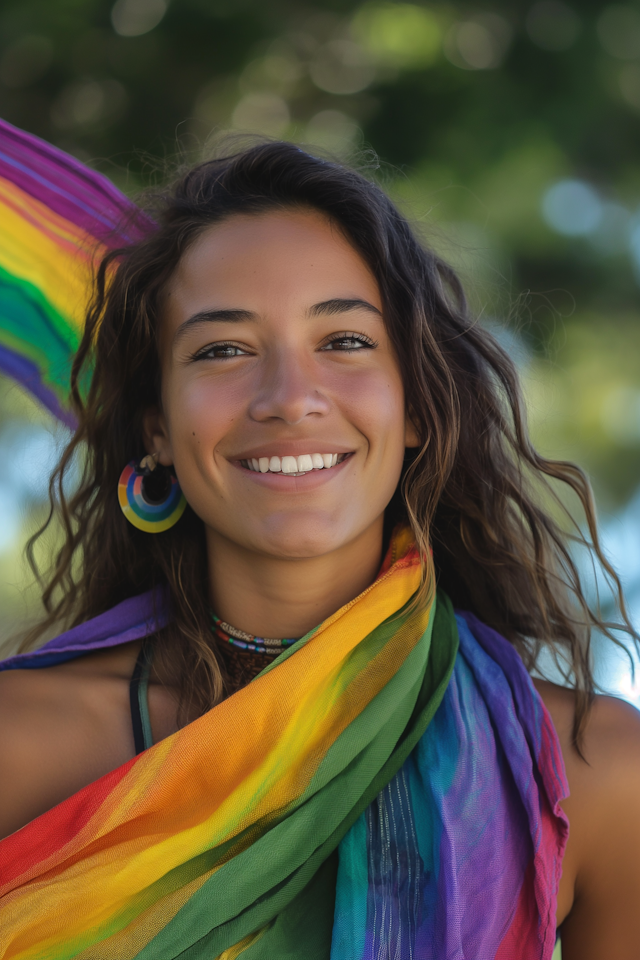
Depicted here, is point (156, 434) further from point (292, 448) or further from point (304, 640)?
point (304, 640)

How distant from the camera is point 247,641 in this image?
2.04 m

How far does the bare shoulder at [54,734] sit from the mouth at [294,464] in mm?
600

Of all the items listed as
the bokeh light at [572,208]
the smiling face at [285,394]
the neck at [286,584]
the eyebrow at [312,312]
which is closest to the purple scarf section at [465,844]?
the neck at [286,584]

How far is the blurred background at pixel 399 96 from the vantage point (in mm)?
3939

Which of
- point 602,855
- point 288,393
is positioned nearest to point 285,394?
point 288,393

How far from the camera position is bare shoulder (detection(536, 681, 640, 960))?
5.89 feet

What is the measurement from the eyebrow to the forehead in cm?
1

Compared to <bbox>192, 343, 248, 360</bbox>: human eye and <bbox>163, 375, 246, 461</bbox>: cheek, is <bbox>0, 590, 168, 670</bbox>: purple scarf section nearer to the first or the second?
<bbox>163, 375, 246, 461</bbox>: cheek

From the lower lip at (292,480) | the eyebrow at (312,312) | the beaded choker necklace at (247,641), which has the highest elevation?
the eyebrow at (312,312)

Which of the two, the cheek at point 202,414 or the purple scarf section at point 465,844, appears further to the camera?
the cheek at point 202,414

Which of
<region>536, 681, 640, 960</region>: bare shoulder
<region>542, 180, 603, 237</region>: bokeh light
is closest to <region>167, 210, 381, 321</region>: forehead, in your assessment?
<region>536, 681, 640, 960</region>: bare shoulder

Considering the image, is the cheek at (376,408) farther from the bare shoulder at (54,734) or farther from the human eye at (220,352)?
the bare shoulder at (54,734)

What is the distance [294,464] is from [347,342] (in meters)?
A: 0.30

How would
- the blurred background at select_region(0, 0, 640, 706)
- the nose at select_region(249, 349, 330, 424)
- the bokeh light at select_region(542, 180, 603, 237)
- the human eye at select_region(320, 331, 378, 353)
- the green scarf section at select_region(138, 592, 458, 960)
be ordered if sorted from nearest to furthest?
the green scarf section at select_region(138, 592, 458, 960) → the nose at select_region(249, 349, 330, 424) → the human eye at select_region(320, 331, 378, 353) → the blurred background at select_region(0, 0, 640, 706) → the bokeh light at select_region(542, 180, 603, 237)
